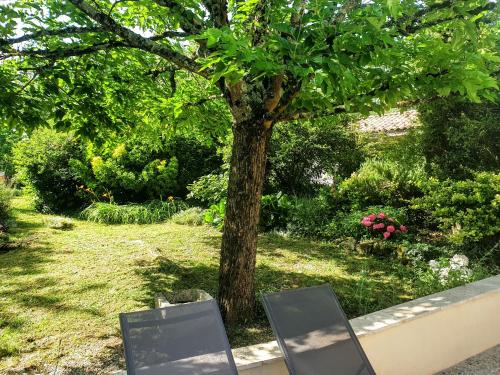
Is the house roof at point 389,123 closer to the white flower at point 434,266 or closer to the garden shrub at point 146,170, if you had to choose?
the garden shrub at point 146,170

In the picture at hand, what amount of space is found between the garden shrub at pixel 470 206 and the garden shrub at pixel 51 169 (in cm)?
1086

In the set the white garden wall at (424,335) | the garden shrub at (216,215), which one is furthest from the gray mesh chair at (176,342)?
the garden shrub at (216,215)

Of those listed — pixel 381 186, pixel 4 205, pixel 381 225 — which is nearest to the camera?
pixel 381 225

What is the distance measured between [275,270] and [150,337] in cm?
405

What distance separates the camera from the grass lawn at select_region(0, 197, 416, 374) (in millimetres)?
3770

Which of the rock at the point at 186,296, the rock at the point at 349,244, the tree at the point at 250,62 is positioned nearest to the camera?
the tree at the point at 250,62

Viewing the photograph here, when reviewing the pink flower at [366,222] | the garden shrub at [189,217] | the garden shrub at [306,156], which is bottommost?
the garden shrub at [189,217]

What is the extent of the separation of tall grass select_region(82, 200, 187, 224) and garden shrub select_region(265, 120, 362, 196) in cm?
303

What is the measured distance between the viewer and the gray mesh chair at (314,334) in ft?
8.56

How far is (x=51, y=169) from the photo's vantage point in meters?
13.3

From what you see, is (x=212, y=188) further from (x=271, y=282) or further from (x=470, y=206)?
(x=470, y=206)

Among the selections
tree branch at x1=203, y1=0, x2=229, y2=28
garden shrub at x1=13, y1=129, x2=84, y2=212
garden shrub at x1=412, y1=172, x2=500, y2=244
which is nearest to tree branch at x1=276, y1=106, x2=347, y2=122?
tree branch at x1=203, y1=0, x2=229, y2=28

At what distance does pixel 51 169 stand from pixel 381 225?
10.7m

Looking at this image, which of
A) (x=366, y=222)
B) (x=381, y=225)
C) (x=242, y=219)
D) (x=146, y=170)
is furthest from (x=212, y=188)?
(x=242, y=219)
